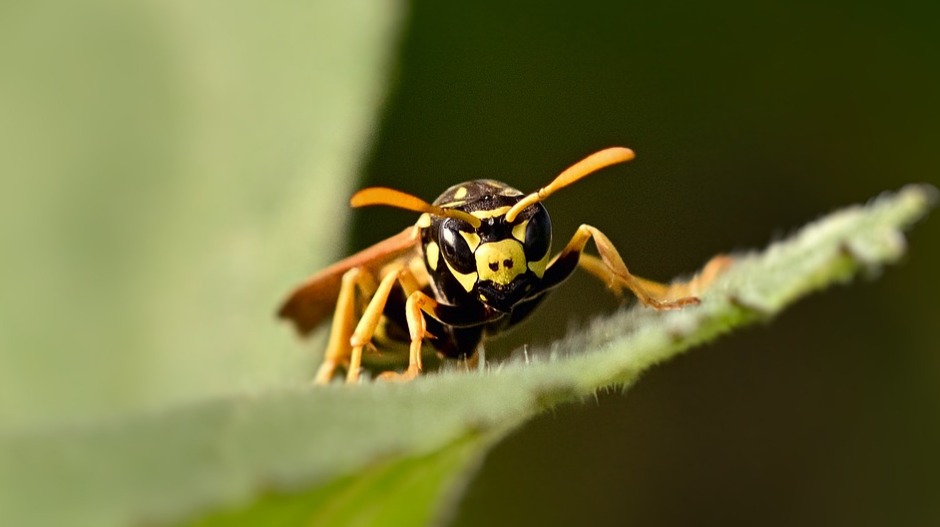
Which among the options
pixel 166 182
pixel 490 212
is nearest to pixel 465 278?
pixel 490 212

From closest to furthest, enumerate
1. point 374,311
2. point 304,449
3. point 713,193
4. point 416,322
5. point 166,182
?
point 304,449 < point 416,322 < point 374,311 < point 166,182 < point 713,193

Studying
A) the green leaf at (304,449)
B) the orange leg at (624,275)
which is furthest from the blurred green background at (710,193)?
the green leaf at (304,449)

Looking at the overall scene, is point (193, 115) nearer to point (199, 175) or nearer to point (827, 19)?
point (199, 175)

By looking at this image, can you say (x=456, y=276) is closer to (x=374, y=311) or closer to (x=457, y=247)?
(x=457, y=247)

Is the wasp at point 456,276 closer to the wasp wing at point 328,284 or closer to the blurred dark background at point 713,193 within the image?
the wasp wing at point 328,284

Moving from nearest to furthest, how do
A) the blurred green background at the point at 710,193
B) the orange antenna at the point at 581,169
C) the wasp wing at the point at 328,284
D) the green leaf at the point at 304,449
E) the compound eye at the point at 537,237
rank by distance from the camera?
the green leaf at the point at 304,449 < the orange antenna at the point at 581,169 < the compound eye at the point at 537,237 < the wasp wing at the point at 328,284 < the blurred green background at the point at 710,193

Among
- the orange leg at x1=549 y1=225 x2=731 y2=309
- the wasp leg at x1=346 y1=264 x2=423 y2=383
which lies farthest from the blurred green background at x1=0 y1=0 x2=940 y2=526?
the wasp leg at x1=346 y1=264 x2=423 y2=383
